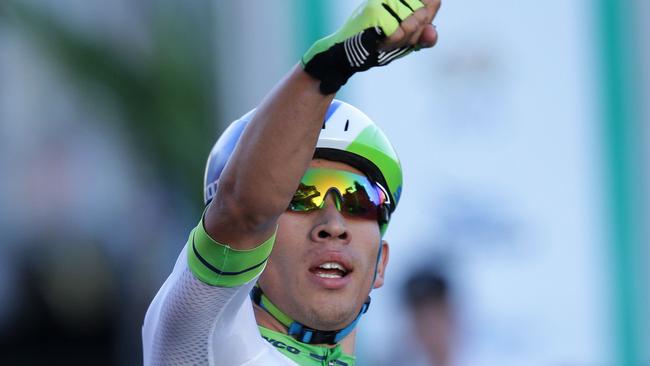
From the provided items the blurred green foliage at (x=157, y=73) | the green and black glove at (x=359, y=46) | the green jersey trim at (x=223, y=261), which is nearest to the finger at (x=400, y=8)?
the green and black glove at (x=359, y=46)

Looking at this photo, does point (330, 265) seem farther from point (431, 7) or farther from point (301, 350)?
point (431, 7)

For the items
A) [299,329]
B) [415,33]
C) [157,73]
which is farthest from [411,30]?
[157,73]

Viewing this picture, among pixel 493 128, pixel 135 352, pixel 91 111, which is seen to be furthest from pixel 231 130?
pixel 91 111

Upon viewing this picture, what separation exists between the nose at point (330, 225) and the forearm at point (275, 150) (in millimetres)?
861

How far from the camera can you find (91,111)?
9352mm

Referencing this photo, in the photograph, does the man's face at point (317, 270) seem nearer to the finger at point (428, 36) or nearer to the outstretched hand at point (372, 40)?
the outstretched hand at point (372, 40)

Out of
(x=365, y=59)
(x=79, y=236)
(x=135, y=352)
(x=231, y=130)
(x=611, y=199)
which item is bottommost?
(x=135, y=352)

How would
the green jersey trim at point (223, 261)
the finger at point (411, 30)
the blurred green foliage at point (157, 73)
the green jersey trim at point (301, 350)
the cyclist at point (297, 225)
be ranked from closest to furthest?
1. the finger at point (411, 30)
2. the cyclist at point (297, 225)
3. the green jersey trim at point (223, 261)
4. the green jersey trim at point (301, 350)
5. the blurred green foliage at point (157, 73)

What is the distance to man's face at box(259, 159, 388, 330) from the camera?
411 cm

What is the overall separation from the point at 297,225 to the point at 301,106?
103 cm

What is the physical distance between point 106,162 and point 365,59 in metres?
6.35

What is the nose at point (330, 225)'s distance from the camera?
4164 millimetres

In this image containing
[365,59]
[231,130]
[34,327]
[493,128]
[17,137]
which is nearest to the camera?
[365,59]

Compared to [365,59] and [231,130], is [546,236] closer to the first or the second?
[231,130]
